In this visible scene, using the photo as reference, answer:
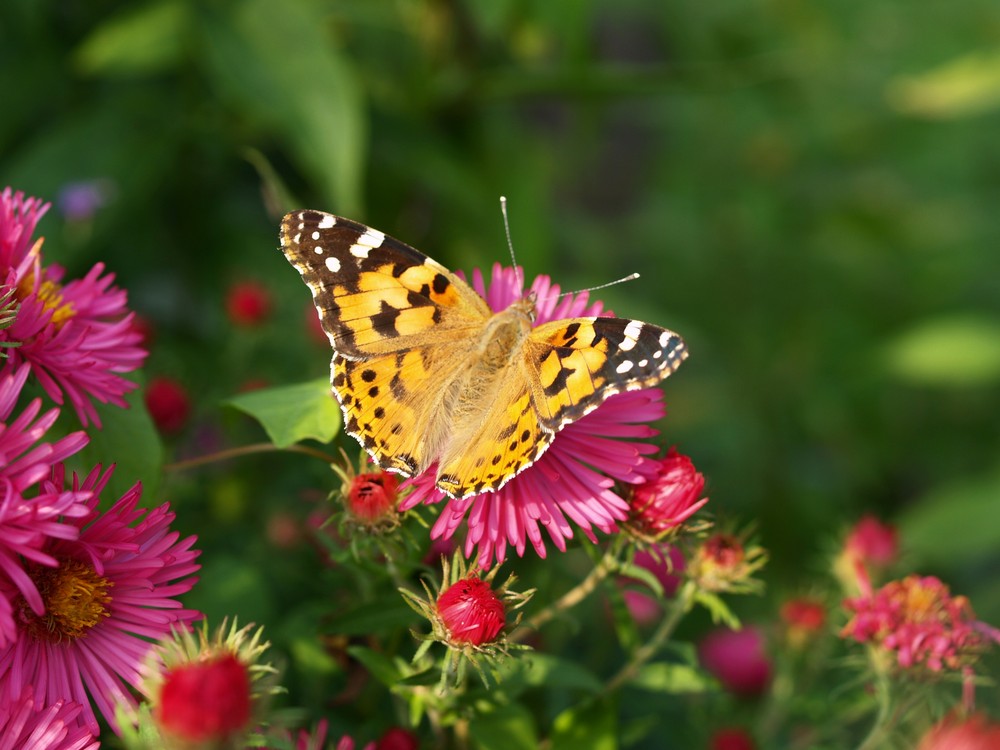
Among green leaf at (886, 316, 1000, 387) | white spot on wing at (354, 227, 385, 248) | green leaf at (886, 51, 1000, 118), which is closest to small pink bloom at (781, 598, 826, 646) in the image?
white spot on wing at (354, 227, 385, 248)

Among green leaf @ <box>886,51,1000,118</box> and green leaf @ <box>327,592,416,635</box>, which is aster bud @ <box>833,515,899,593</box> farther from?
green leaf @ <box>886,51,1000,118</box>

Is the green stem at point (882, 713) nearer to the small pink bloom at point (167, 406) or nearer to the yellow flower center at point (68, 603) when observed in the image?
the yellow flower center at point (68, 603)

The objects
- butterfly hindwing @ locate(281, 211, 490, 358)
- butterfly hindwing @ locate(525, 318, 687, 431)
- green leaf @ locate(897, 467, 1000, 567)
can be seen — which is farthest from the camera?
Result: green leaf @ locate(897, 467, 1000, 567)

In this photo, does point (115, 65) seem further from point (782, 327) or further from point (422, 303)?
point (782, 327)

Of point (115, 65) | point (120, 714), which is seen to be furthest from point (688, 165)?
point (120, 714)

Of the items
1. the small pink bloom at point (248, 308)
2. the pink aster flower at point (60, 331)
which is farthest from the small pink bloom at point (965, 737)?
the small pink bloom at point (248, 308)

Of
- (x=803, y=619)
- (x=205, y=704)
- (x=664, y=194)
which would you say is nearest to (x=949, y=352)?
(x=664, y=194)
